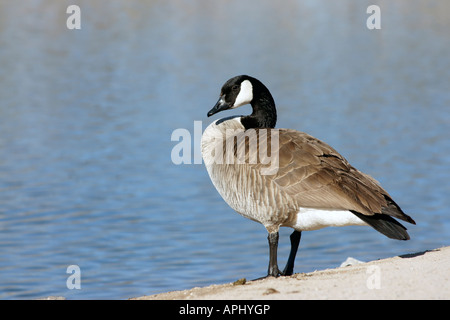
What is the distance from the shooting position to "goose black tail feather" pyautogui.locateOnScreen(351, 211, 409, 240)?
19.0 feet

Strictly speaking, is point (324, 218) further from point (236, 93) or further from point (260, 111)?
point (236, 93)

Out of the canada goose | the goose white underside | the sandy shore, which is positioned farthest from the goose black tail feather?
the sandy shore

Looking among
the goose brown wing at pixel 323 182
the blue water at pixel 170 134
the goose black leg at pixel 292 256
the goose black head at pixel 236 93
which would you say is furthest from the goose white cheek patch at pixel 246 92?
the blue water at pixel 170 134

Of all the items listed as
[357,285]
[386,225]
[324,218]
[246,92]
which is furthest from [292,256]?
[246,92]

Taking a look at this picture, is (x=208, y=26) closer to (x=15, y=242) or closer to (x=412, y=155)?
(x=412, y=155)

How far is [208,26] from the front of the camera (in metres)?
38.7

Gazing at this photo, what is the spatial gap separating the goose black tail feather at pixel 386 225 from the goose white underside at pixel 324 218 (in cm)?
11

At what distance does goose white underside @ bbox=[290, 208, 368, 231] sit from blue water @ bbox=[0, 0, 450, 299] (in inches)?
109

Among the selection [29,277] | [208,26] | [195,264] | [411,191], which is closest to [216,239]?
[195,264]

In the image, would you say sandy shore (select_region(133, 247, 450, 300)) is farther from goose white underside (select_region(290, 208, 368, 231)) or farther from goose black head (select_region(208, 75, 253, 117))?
goose black head (select_region(208, 75, 253, 117))

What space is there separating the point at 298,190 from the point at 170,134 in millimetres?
10865

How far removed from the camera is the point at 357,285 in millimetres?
5266
